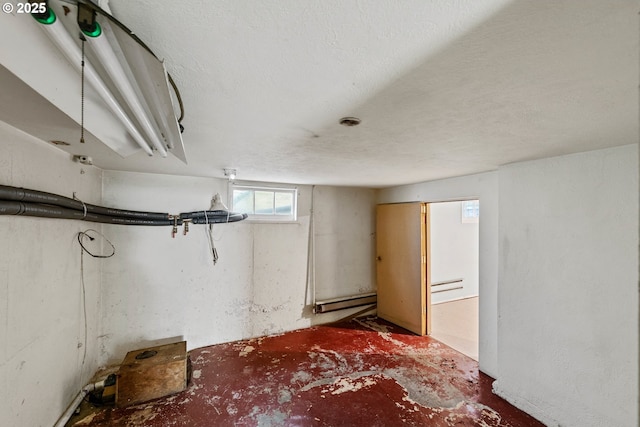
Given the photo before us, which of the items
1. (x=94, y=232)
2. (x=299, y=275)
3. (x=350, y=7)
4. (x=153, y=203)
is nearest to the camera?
(x=350, y=7)

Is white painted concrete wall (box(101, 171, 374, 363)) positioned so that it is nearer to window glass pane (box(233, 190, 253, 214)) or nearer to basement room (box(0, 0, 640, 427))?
basement room (box(0, 0, 640, 427))

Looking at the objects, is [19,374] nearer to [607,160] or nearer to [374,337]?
[374,337]

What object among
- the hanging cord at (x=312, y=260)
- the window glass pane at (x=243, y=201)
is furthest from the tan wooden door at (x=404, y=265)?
the window glass pane at (x=243, y=201)

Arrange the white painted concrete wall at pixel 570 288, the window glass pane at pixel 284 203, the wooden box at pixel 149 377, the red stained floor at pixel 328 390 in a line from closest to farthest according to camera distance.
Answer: the white painted concrete wall at pixel 570 288, the red stained floor at pixel 328 390, the wooden box at pixel 149 377, the window glass pane at pixel 284 203

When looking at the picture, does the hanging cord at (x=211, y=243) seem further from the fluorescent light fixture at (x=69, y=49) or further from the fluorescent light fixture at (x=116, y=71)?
the fluorescent light fixture at (x=69, y=49)

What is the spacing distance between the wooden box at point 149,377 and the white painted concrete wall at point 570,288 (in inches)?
116

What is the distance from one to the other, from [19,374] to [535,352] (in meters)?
3.61

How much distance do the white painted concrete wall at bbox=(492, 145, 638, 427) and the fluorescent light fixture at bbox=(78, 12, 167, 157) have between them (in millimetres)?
2438

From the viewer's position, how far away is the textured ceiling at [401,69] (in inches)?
25.5

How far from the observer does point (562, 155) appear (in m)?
1.95

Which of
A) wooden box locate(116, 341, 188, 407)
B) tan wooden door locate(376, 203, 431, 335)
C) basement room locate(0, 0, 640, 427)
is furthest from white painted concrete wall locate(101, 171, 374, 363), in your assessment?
tan wooden door locate(376, 203, 431, 335)

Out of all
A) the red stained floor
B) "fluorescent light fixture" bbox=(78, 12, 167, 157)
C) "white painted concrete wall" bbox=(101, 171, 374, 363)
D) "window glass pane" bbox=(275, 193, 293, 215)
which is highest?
"fluorescent light fixture" bbox=(78, 12, 167, 157)

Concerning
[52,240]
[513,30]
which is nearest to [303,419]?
[52,240]

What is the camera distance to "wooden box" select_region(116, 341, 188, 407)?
218 centimetres
